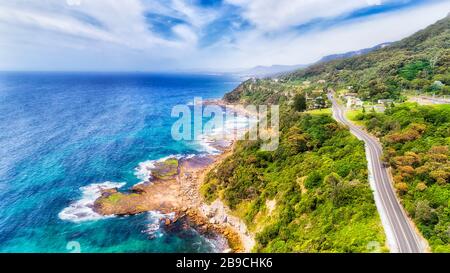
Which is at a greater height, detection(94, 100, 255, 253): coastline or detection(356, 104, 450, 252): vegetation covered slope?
detection(356, 104, 450, 252): vegetation covered slope

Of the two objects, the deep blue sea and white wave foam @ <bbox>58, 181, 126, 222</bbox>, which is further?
white wave foam @ <bbox>58, 181, 126, 222</bbox>

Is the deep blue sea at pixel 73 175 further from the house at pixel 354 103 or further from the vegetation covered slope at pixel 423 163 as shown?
the house at pixel 354 103

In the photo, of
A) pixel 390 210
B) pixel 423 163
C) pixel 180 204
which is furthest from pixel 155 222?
pixel 423 163

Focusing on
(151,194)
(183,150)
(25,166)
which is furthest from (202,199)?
(25,166)

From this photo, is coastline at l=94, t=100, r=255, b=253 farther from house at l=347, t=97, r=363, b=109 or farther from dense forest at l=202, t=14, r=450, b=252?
house at l=347, t=97, r=363, b=109

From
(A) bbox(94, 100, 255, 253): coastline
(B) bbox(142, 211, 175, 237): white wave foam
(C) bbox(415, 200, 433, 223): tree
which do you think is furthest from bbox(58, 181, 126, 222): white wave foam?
(C) bbox(415, 200, 433, 223): tree
